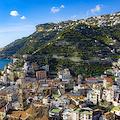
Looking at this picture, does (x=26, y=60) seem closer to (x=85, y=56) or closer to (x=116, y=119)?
(x=85, y=56)

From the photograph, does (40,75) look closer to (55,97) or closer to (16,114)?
(55,97)

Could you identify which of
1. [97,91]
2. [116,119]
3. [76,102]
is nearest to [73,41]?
[97,91]

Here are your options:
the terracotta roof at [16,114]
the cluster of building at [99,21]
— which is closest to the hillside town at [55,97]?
the terracotta roof at [16,114]

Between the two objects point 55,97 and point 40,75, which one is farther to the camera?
point 40,75

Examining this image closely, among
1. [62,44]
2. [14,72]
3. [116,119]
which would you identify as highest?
[62,44]

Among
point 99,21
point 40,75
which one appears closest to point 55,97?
point 40,75

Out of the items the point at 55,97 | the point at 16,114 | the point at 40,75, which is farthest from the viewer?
the point at 40,75

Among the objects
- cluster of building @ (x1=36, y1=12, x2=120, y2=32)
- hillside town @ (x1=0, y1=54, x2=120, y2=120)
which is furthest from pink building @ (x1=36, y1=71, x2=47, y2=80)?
cluster of building @ (x1=36, y1=12, x2=120, y2=32)

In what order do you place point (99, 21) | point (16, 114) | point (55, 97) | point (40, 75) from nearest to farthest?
1. point (16, 114)
2. point (55, 97)
3. point (40, 75)
4. point (99, 21)
